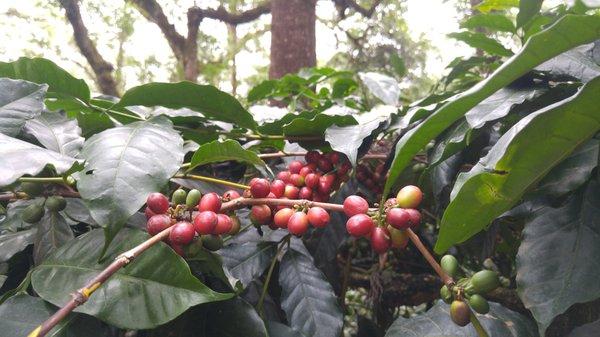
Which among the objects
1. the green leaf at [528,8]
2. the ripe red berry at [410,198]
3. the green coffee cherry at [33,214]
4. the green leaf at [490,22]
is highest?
the green leaf at [528,8]

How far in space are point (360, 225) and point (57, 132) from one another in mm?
474

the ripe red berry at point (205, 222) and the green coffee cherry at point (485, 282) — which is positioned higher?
the ripe red berry at point (205, 222)

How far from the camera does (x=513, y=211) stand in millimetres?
508

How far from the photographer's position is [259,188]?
53cm

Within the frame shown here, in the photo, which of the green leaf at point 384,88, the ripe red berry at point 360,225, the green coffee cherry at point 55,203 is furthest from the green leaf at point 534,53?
the green leaf at point 384,88

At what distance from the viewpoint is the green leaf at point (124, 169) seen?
0.41 meters

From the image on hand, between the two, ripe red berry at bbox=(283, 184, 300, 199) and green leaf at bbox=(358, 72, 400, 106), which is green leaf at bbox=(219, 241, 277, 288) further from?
green leaf at bbox=(358, 72, 400, 106)

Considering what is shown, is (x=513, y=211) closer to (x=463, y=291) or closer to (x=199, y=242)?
(x=463, y=291)

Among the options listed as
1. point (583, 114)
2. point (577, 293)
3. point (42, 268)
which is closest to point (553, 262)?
point (577, 293)

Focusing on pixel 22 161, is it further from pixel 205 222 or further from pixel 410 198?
pixel 410 198

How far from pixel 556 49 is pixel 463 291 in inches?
9.2

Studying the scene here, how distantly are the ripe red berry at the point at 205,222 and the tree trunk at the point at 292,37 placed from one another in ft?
6.76

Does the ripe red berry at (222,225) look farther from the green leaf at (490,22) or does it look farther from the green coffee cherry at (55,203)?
the green leaf at (490,22)

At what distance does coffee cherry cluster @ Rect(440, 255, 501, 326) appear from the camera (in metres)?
0.42
